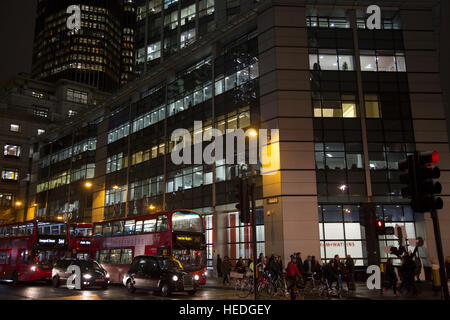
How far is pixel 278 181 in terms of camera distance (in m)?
27.8

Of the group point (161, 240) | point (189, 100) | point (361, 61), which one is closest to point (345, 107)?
point (361, 61)

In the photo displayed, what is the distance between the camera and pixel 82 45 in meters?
146

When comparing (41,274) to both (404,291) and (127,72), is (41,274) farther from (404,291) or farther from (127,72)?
(127,72)

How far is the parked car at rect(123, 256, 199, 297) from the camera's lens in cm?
1809

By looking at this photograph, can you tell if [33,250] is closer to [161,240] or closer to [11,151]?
[161,240]

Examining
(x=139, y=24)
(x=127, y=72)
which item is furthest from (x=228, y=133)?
(x=127, y=72)

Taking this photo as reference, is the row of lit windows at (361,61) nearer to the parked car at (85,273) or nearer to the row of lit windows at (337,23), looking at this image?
the row of lit windows at (337,23)

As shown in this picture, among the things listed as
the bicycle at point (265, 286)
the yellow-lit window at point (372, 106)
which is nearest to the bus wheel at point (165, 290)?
the bicycle at point (265, 286)

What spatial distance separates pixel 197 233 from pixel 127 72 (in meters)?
148

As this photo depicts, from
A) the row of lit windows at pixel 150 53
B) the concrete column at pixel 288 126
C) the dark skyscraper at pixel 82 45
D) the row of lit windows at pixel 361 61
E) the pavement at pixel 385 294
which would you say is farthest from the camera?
the dark skyscraper at pixel 82 45

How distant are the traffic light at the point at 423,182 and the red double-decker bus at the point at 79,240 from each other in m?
27.2

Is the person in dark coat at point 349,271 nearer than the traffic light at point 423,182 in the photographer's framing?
No

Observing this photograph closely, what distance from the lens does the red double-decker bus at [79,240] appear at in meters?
30.8

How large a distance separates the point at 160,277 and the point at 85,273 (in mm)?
5566
